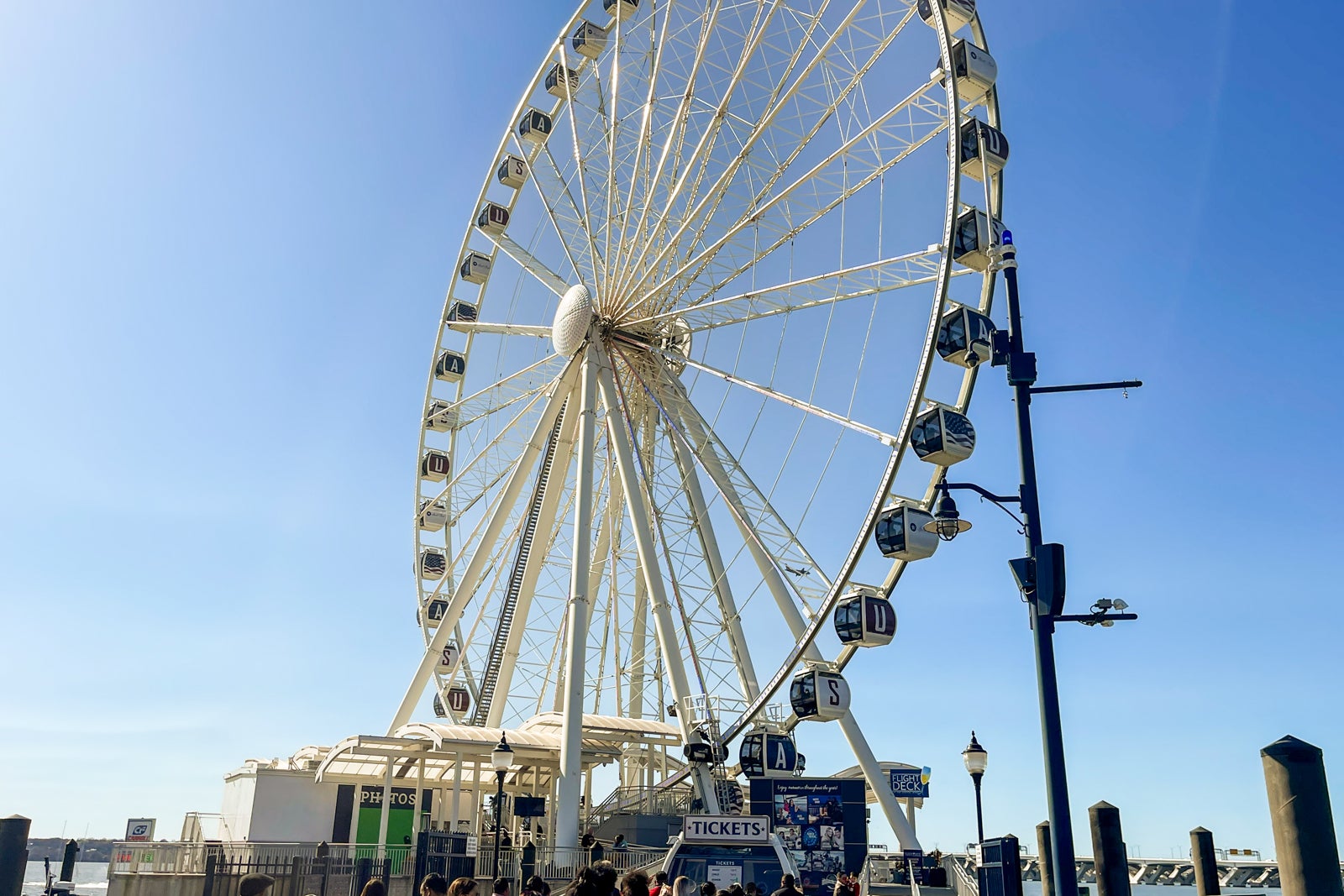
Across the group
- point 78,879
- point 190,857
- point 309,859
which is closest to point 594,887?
point 309,859

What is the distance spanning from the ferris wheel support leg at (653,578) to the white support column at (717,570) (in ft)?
4.15

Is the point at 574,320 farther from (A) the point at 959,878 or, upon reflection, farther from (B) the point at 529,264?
(A) the point at 959,878

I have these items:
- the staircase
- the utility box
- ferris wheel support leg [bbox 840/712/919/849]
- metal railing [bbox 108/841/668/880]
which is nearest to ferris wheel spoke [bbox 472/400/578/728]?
the staircase

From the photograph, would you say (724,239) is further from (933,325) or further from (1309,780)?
(1309,780)

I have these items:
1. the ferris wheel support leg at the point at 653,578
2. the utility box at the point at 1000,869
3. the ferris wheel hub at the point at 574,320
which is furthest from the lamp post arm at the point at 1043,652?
the ferris wheel hub at the point at 574,320

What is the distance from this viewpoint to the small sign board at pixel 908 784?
877 inches

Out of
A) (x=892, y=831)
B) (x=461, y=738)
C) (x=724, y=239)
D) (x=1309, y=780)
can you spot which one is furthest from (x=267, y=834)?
(x=1309, y=780)

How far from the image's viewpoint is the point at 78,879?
4237 inches

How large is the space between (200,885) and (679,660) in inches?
400

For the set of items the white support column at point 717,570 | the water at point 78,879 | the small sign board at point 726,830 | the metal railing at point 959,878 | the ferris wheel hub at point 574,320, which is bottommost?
the water at point 78,879

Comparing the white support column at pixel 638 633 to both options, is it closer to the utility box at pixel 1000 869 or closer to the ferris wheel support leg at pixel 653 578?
the ferris wheel support leg at pixel 653 578

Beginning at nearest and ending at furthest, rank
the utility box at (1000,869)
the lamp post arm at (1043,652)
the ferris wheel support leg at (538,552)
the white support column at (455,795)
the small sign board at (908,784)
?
the lamp post arm at (1043,652), the utility box at (1000,869), the small sign board at (908,784), the white support column at (455,795), the ferris wheel support leg at (538,552)

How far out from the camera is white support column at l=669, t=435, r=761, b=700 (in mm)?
25234

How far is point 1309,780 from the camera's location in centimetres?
605
